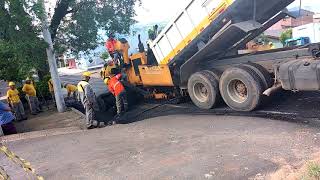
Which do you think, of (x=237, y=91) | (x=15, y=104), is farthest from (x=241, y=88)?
(x=15, y=104)

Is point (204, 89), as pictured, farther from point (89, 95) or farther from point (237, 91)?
point (89, 95)

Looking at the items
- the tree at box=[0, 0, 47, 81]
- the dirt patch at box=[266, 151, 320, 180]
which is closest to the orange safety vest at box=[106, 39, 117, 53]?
the tree at box=[0, 0, 47, 81]

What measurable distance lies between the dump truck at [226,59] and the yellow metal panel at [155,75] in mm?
19

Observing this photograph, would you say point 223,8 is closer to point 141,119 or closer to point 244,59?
point 244,59

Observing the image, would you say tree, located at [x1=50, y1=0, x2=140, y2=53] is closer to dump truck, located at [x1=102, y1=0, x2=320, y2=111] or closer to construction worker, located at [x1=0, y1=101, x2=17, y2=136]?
dump truck, located at [x1=102, y1=0, x2=320, y2=111]

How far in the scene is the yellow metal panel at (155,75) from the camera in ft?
34.4

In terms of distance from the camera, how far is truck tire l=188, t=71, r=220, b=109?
9.17 metres

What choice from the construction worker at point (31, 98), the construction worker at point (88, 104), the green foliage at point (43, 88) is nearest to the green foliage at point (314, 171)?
the construction worker at point (88, 104)

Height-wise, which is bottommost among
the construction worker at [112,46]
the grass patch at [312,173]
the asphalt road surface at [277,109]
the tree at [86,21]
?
the grass patch at [312,173]

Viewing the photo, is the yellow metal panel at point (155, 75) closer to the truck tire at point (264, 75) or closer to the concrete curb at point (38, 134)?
the concrete curb at point (38, 134)

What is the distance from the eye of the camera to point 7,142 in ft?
28.8

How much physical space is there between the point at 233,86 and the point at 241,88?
22 centimetres

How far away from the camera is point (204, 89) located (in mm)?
9625

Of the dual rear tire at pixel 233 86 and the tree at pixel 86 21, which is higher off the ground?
the tree at pixel 86 21
